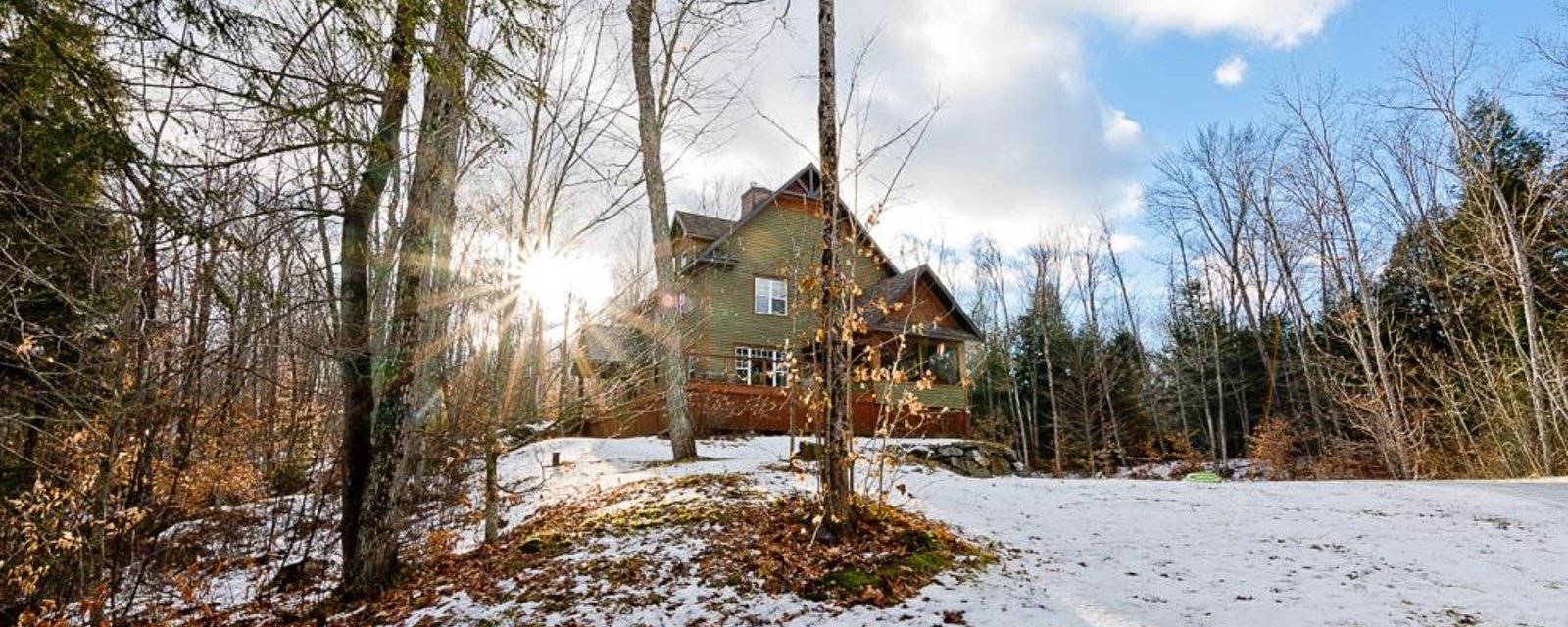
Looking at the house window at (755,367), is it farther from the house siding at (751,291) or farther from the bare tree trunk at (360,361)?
the bare tree trunk at (360,361)

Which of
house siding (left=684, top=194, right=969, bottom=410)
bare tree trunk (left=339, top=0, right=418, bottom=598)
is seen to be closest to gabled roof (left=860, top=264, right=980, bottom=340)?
house siding (left=684, top=194, right=969, bottom=410)

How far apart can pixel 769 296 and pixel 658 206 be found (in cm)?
907

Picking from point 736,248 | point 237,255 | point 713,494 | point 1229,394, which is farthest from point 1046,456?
point 237,255

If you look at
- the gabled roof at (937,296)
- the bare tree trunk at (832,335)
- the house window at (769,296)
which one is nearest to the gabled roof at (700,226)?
the house window at (769,296)

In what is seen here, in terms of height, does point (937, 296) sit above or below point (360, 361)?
above

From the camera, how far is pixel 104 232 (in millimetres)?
4410

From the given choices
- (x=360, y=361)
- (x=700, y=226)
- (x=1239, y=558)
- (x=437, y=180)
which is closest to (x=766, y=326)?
(x=700, y=226)

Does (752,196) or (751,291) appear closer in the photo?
(751,291)

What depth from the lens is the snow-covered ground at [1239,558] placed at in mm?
3688

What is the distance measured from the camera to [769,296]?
65.1ft

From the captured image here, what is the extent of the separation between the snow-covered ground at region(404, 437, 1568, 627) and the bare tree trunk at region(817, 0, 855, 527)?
3.48 ft

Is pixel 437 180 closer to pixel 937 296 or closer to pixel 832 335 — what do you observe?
pixel 832 335

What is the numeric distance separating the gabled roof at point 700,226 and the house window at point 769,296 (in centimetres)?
191

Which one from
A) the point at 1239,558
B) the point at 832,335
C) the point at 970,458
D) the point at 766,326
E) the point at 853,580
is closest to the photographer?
the point at 853,580
